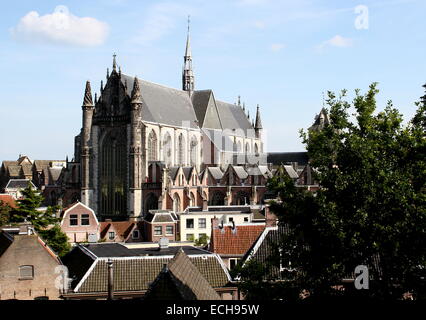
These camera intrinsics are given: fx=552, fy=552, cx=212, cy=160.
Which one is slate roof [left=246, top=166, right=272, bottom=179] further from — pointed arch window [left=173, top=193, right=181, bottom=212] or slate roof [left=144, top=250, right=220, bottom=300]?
slate roof [left=144, top=250, right=220, bottom=300]

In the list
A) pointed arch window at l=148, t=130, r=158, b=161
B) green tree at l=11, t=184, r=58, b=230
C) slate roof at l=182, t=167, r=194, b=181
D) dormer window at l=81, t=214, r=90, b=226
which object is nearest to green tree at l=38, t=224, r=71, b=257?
green tree at l=11, t=184, r=58, b=230

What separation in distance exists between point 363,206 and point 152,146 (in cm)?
7334

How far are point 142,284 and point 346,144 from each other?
50.9 feet

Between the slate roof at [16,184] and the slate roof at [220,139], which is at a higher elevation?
the slate roof at [220,139]

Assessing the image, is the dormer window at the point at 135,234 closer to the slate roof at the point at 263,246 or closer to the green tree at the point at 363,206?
the slate roof at the point at 263,246

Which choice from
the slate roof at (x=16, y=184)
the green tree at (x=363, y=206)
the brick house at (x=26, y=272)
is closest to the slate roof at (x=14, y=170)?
the slate roof at (x=16, y=184)

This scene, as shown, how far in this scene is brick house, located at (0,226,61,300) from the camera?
29.5m

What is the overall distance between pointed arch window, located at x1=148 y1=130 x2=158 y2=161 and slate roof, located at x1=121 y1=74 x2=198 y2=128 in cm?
239

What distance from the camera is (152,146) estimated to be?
8781cm

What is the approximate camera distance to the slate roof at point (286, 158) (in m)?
104

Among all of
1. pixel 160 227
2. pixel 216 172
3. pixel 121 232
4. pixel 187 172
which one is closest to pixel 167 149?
pixel 187 172

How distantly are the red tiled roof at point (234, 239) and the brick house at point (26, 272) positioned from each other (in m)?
11.7

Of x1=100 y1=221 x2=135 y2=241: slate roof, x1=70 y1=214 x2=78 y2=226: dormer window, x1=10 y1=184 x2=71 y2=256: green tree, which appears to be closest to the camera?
x1=10 y1=184 x2=71 y2=256: green tree
